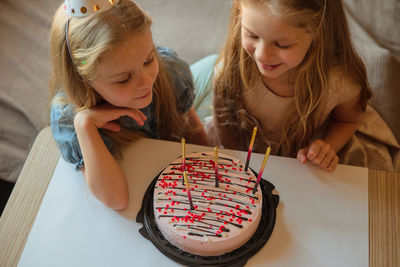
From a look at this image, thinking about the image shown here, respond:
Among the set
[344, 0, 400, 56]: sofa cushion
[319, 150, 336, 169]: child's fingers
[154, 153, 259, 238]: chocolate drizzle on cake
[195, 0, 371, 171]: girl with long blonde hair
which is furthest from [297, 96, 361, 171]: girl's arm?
[344, 0, 400, 56]: sofa cushion

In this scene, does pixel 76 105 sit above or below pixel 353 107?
above

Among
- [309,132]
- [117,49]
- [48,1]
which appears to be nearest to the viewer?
[117,49]

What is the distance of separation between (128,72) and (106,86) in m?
0.06

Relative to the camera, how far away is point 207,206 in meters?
0.93

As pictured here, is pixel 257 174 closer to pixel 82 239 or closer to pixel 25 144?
pixel 82 239

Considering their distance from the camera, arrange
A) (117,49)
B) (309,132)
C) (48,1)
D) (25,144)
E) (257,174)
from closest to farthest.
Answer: (117,49) → (257,174) → (309,132) → (25,144) → (48,1)

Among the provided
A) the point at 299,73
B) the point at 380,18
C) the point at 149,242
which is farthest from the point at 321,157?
the point at 380,18

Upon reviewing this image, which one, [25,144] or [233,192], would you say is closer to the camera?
[233,192]

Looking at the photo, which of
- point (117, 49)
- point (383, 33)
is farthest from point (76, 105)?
point (383, 33)

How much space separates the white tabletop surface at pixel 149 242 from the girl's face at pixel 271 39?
235mm

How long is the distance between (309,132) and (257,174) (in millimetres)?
355

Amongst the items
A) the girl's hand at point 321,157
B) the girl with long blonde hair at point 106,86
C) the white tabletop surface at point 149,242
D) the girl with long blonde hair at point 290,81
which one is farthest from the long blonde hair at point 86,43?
the girl's hand at point 321,157

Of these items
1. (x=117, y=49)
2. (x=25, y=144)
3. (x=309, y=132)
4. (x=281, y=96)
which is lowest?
(x=25, y=144)

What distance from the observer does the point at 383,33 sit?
1.67 m
